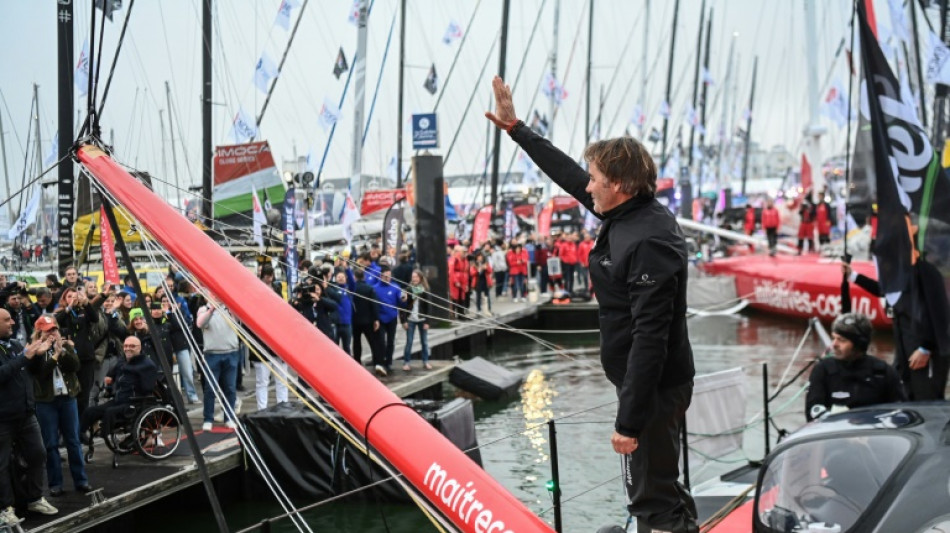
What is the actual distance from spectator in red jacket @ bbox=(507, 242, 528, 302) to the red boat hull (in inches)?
252

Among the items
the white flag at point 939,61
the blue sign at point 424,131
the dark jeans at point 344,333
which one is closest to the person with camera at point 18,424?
the dark jeans at point 344,333

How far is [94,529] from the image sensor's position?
28.9 feet

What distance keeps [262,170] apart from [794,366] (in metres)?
11.6

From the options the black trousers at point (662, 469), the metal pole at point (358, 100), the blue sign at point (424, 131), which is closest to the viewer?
the black trousers at point (662, 469)

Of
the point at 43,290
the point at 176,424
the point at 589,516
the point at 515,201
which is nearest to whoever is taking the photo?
the point at 589,516

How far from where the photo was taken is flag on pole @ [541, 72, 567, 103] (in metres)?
41.8

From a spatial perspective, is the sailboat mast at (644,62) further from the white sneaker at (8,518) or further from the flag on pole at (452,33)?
the white sneaker at (8,518)

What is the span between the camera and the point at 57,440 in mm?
8969

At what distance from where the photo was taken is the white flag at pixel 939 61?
15.4 metres

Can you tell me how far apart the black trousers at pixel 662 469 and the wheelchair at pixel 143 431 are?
7.77 metres

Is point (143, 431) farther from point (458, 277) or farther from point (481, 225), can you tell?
point (481, 225)

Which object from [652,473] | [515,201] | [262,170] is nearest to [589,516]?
[652,473]

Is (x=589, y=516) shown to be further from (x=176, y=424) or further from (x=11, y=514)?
(x=11, y=514)

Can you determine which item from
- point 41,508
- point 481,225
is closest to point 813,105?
point 481,225
